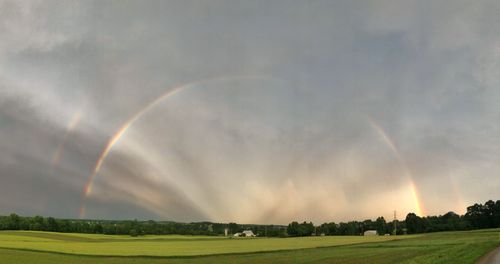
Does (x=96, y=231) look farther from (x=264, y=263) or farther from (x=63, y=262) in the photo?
(x=264, y=263)

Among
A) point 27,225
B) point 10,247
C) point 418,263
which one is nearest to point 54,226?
point 27,225

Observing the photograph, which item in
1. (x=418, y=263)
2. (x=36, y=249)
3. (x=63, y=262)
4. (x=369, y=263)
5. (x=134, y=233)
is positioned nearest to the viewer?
(x=418, y=263)

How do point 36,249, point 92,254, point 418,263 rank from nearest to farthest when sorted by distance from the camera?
point 418,263, point 92,254, point 36,249

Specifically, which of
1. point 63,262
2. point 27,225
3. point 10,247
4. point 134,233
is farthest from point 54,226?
point 63,262

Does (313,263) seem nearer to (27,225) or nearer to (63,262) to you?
(63,262)

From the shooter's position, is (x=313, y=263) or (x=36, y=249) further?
(x=36, y=249)

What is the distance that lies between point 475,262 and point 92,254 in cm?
5002

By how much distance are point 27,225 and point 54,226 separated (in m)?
10.6

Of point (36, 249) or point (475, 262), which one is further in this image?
point (36, 249)

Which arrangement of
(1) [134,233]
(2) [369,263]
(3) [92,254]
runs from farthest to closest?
(1) [134,233] < (3) [92,254] < (2) [369,263]

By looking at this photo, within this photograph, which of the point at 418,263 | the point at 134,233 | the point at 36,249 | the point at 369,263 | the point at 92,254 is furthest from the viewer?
the point at 134,233

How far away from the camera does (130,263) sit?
4919 centimetres

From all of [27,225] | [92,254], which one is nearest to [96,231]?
[27,225]

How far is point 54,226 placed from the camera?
579 ft
